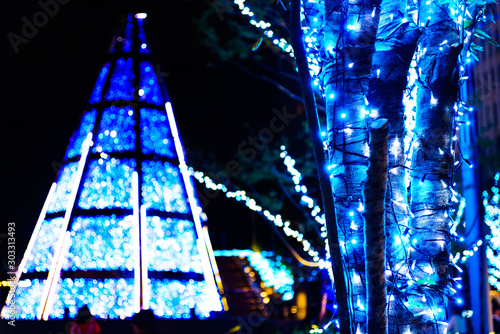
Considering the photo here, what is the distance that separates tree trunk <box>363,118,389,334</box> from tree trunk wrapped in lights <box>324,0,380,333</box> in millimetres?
410

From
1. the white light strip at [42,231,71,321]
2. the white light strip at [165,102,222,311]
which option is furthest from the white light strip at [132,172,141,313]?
the white light strip at [42,231,71,321]

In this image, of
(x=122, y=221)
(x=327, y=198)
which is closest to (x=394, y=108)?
(x=327, y=198)

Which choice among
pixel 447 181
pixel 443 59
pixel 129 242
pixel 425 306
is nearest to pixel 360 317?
pixel 425 306

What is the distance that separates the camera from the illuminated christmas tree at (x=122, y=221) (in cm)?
850

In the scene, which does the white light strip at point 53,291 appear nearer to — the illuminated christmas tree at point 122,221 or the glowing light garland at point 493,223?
the illuminated christmas tree at point 122,221

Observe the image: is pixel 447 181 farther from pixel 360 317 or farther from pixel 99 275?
pixel 99 275

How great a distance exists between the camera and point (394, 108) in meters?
3.31

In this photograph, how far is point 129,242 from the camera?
8.61 m

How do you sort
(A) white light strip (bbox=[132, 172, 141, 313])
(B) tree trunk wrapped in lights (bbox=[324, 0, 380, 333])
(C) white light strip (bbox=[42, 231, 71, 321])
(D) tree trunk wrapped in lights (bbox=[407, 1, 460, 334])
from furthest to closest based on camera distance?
(C) white light strip (bbox=[42, 231, 71, 321]), (A) white light strip (bbox=[132, 172, 141, 313]), (D) tree trunk wrapped in lights (bbox=[407, 1, 460, 334]), (B) tree trunk wrapped in lights (bbox=[324, 0, 380, 333])

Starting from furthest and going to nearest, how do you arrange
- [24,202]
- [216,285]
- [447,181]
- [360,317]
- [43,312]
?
[24,202] < [216,285] < [43,312] < [447,181] < [360,317]

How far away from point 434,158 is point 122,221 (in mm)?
5877

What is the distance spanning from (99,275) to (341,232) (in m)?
5.91

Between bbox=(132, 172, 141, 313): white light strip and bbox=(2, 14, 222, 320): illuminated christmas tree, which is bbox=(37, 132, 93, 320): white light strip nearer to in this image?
bbox=(2, 14, 222, 320): illuminated christmas tree

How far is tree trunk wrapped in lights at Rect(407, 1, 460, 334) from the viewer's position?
139 inches
